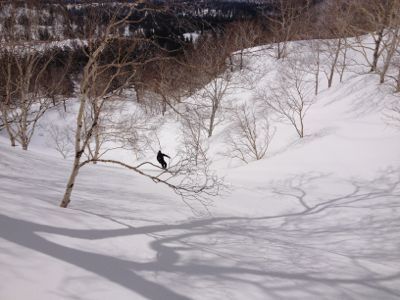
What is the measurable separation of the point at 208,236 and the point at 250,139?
13.4 metres

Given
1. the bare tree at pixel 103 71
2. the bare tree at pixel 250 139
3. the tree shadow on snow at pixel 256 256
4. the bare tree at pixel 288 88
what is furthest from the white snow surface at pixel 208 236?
the bare tree at pixel 288 88

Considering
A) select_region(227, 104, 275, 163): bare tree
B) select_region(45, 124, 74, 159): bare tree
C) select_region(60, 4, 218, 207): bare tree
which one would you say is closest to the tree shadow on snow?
select_region(60, 4, 218, 207): bare tree

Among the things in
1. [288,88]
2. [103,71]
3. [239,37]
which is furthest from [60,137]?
[103,71]

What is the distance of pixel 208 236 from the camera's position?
17.4 ft

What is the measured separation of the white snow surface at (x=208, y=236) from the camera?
323cm

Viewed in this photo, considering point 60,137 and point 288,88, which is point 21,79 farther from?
point 60,137

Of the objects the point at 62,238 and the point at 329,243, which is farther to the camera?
the point at 329,243

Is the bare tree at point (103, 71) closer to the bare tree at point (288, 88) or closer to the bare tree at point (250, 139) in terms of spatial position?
the bare tree at point (250, 139)

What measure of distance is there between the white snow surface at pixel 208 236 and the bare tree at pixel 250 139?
4720mm

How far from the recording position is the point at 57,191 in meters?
6.61

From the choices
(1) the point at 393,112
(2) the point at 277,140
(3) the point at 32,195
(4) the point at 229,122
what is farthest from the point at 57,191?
(4) the point at 229,122

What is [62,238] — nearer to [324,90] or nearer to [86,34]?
[86,34]

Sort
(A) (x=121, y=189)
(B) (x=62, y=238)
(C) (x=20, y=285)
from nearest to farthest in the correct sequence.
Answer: (C) (x=20, y=285) < (B) (x=62, y=238) < (A) (x=121, y=189)

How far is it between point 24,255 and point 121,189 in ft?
16.0
